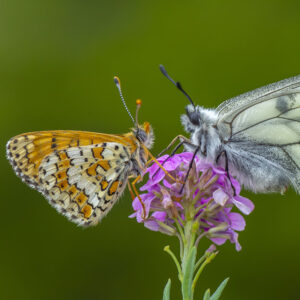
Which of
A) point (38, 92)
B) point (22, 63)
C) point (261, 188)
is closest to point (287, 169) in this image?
point (261, 188)

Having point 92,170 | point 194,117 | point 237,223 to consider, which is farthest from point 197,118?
point 92,170

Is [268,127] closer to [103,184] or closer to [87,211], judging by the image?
[103,184]

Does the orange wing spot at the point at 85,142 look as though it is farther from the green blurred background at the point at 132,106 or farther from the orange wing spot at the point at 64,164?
the green blurred background at the point at 132,106

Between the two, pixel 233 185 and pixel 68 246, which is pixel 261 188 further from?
pixel 68 246

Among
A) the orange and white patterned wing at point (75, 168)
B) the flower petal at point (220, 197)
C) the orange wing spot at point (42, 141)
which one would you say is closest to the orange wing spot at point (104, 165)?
the orange and white patterned wing at point (75, 168)

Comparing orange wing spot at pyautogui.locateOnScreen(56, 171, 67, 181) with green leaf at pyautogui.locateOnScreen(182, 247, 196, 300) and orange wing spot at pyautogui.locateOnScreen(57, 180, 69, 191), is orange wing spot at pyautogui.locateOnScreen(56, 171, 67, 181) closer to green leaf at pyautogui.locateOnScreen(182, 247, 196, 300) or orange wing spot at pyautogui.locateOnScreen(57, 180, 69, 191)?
orange wing spot at pyautogui.locateOnScreen(57, 180, 69, 191)

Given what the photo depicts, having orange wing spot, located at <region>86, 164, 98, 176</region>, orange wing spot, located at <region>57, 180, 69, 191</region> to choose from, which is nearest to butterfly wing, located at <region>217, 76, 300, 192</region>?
orange wing spot, located at <region>86, 164, 98, 176</region>
